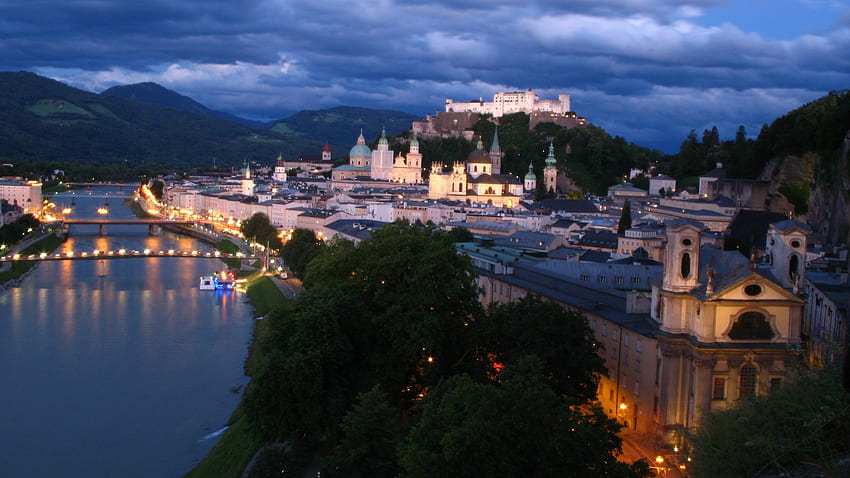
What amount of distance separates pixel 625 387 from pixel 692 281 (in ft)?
8.32

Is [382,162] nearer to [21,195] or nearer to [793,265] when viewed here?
[21,195]

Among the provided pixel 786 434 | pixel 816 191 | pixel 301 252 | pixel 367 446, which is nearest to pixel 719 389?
pixel 786 434

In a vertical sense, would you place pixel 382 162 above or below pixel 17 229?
above

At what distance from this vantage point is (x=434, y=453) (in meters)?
8.80

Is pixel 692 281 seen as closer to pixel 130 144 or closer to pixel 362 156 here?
pixel 362 156

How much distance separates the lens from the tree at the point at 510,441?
28.1 feet

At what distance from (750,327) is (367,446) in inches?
207

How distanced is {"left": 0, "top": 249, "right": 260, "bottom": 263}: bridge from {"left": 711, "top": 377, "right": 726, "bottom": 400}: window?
3033cm

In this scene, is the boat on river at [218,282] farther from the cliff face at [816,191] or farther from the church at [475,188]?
the church at [475,188]

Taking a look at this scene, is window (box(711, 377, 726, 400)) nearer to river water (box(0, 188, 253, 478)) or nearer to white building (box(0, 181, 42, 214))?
river water (box(0, 188, 253, 478))

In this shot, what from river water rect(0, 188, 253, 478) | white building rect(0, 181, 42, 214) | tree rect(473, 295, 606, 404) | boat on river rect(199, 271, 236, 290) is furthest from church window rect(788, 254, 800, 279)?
white building rect(0, 181, 42, 214)

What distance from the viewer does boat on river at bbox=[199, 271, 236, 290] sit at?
102 feet

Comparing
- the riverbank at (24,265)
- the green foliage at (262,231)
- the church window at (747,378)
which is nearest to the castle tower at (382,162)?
the green foliage at (262,231)

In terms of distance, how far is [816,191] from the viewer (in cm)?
2630
